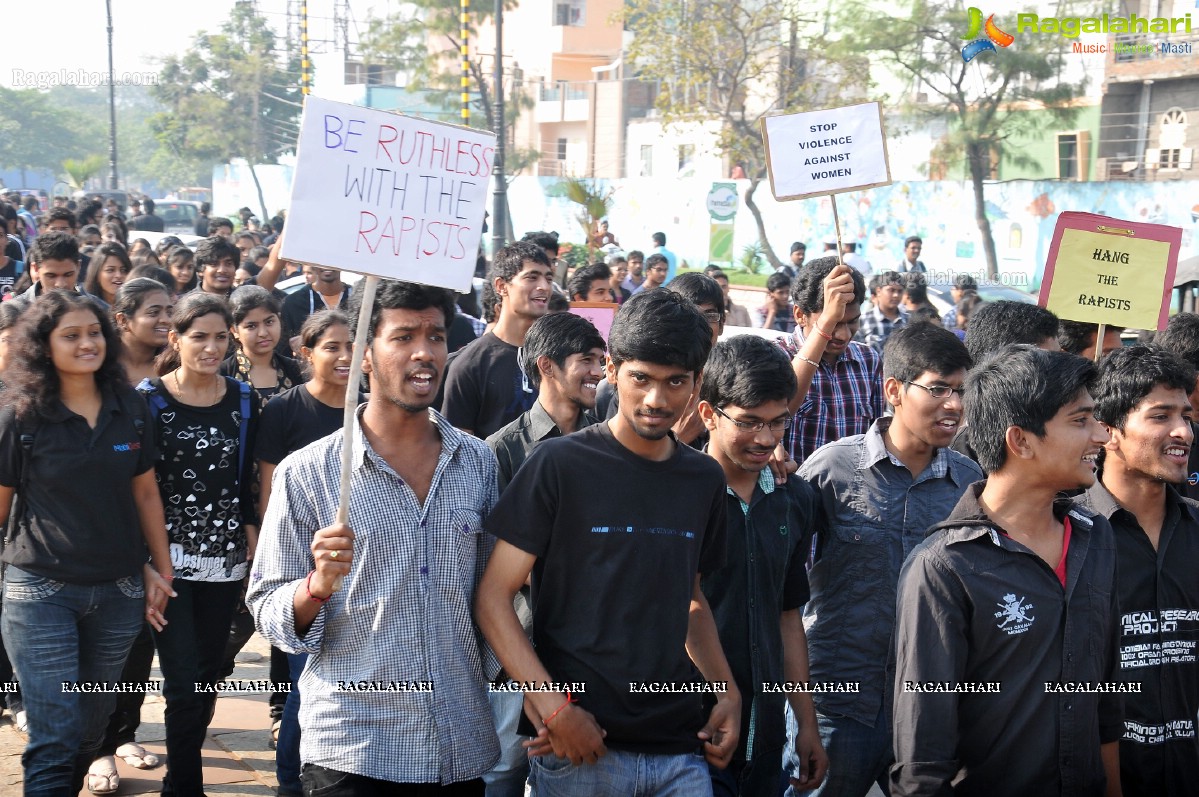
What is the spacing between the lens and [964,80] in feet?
98.9

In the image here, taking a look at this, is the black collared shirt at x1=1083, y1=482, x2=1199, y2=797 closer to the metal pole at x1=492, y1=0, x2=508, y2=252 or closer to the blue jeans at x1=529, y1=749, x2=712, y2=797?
the blue jeans at x1=529, y1=749, x2=712, y2=797

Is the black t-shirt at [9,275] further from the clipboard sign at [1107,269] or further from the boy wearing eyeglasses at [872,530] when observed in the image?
the clipboard sign at [1107,269]

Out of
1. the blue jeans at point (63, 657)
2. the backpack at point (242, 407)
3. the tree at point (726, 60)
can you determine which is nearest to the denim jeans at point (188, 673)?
the blue jeans at point (63, 657)

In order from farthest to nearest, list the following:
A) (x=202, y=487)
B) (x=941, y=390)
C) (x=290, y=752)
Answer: (x=202, y=487) → (x=290, y=752) → (x=941, y=390)

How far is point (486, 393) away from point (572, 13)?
55.0m

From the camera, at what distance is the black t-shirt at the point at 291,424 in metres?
5.01

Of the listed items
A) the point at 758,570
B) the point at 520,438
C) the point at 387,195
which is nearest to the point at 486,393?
the point at 520,438

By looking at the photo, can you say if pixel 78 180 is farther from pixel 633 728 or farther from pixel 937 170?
pixel 633 728

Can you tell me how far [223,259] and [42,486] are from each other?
449cm

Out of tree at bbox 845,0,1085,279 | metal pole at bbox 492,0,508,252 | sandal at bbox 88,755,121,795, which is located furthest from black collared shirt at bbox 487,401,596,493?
tree at bbox 845,0,1085,279

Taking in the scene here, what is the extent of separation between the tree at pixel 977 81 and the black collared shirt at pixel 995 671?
26.6 meters

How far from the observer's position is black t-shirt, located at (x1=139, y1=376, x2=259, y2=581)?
4.79 metres

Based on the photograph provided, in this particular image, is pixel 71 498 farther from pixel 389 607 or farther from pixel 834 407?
pixel 834 407

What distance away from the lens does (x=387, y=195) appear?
315 cm
